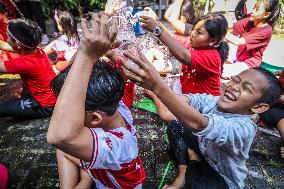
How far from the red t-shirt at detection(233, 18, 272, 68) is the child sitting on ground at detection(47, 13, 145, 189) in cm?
380

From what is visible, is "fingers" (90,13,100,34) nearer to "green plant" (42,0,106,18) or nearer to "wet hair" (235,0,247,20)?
"wet hair" (235,0,247,20)

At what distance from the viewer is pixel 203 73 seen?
327 cm

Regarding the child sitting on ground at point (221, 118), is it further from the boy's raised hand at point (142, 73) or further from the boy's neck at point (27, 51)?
the boy's neck at point (27, 51)

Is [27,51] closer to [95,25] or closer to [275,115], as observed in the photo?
[95,25]

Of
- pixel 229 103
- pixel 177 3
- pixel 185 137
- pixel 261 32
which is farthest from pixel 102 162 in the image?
pixel 177 3

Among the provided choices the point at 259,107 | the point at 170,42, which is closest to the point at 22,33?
the point at 170,42

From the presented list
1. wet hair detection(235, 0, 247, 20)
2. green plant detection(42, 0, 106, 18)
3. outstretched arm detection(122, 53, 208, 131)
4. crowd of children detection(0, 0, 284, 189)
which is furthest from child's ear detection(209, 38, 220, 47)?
green plant detection(42, 0, 106, 18)

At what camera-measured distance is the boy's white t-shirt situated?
1.59 m

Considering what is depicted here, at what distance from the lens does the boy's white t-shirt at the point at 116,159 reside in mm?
1586

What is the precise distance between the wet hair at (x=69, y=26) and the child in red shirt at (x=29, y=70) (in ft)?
4.01

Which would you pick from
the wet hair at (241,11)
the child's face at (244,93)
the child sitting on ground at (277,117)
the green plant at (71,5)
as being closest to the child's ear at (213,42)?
the child's face at (244,93)

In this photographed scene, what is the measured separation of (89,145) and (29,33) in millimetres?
2692

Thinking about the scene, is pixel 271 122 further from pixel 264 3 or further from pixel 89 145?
pixel 89 145

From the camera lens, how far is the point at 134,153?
1.89m
